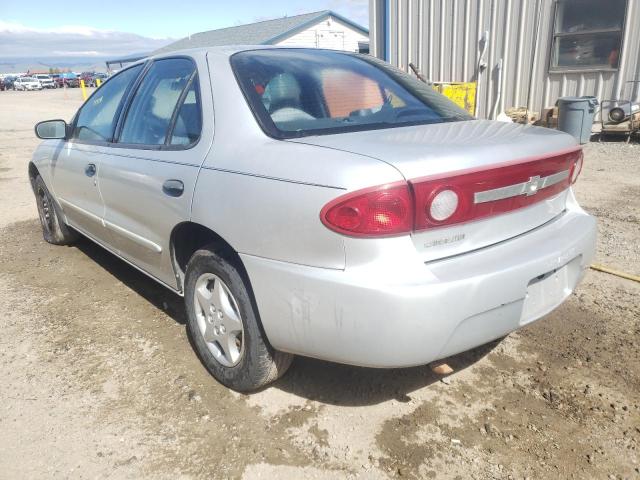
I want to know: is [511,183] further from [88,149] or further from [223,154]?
[88,149]

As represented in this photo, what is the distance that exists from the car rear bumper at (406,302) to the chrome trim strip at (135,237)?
94 cm

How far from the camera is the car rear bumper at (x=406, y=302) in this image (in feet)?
6.17

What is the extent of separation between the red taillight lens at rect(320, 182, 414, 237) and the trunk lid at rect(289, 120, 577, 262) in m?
0.07

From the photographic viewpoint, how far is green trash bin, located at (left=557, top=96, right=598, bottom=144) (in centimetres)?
857

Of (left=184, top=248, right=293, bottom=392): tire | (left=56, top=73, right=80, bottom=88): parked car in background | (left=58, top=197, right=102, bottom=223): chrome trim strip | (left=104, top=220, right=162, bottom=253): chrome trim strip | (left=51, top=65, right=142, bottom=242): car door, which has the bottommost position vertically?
(left=56, top=73, right=80, bottom=88): parked car in background

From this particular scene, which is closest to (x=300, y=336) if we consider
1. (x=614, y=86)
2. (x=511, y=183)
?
(x=511, y=183)

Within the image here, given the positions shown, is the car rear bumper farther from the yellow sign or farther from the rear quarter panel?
the yellow sign

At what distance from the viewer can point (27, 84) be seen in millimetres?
55969

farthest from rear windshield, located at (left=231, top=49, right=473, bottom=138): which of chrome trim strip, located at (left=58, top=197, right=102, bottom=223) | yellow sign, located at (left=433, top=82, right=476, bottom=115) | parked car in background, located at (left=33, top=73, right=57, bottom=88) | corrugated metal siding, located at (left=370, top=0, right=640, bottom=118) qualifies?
parked car in background, located at (left=33, top=73, right=57, bottom=88)

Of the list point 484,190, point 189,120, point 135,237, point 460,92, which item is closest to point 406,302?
point 484,190

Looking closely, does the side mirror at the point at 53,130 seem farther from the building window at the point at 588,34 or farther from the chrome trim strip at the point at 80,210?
the building window at the point at 588,34

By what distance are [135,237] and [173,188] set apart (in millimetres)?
700

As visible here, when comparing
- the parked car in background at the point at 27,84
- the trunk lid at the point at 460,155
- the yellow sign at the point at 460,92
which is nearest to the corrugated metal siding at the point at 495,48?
the yellow sign at the point at 460,92

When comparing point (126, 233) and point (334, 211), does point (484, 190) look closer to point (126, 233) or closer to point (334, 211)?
point (334, 211)
